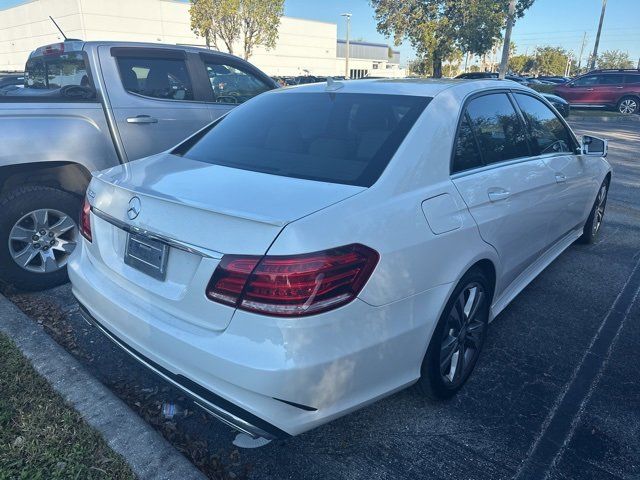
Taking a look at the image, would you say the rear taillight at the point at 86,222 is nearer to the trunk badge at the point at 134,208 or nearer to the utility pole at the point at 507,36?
the trunk badge at the point at 134,208

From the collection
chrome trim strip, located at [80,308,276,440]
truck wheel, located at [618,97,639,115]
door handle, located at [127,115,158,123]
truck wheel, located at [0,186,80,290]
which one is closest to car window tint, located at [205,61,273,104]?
door handle, located at [127,115,158,123]

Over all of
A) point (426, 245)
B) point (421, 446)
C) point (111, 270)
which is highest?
point (426, 245)

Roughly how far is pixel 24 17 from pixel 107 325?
2617 inches

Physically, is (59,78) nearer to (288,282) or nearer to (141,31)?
(288,282)

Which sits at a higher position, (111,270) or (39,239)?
(111,270)

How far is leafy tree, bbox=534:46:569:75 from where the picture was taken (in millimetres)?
76688

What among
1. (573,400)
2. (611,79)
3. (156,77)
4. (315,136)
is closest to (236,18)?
(611,79)

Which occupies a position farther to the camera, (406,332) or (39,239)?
(39,239)

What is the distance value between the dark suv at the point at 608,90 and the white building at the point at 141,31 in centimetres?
3273

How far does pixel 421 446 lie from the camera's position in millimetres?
2420

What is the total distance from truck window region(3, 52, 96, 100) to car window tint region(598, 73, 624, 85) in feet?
75.2

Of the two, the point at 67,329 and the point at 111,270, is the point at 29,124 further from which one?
the point at 111,270

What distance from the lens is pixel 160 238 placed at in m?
2.05

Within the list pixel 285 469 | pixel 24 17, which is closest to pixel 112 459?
pixel 285 469
